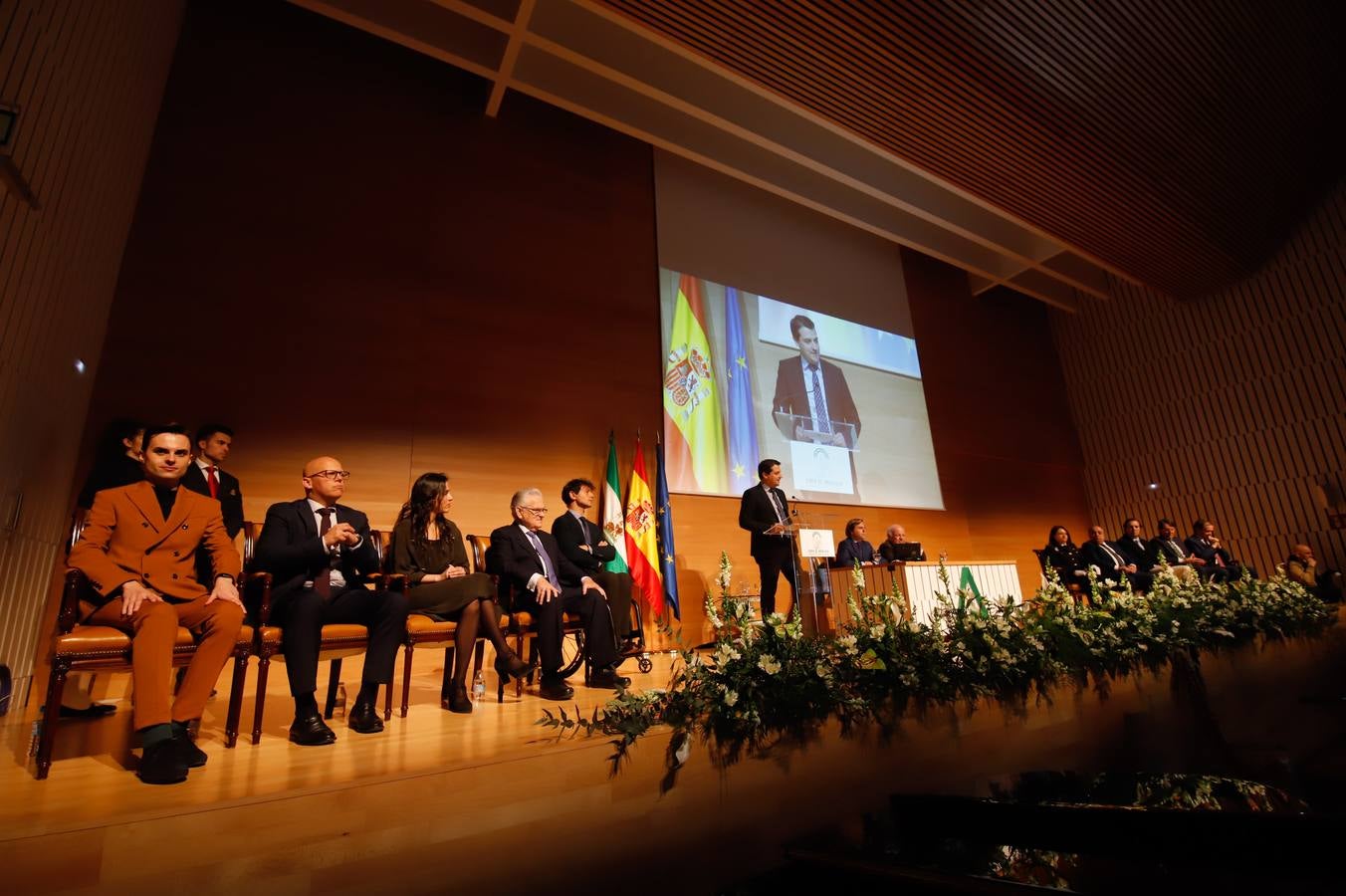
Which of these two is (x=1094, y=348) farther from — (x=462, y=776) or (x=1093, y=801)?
(x=462, y=776)

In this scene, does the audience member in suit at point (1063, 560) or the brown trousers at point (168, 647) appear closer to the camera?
the brown trousers at point (168, 647)

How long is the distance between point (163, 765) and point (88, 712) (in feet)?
5.78

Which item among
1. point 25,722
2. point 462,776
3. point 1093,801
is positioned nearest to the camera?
point 462,776

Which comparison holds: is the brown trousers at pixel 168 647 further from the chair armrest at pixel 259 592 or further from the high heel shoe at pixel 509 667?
the high heel shoe at pixel 509 667

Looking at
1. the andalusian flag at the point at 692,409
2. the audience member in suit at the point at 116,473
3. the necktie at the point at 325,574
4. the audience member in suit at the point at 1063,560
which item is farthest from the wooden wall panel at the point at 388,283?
the necktie at the point at 325,574

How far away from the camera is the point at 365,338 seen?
483 centimetres

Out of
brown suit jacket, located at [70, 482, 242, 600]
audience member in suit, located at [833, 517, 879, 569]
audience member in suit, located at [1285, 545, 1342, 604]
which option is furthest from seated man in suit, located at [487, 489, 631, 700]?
audience member in suit, located at [1285, 545, 1342, 604]

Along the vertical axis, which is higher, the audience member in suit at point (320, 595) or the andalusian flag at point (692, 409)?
the andalusian flag at point (692, 409)

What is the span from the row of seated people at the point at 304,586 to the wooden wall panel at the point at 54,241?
0.93m

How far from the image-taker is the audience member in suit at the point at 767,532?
15.0ft

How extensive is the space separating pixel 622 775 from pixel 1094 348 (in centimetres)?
1011

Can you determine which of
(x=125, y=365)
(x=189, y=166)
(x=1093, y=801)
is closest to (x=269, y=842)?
(x=1093, y=801)

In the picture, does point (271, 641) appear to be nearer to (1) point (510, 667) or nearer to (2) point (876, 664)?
(1) point (510, 667)

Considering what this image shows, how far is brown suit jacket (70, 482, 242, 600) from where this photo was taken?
2.01 meters
